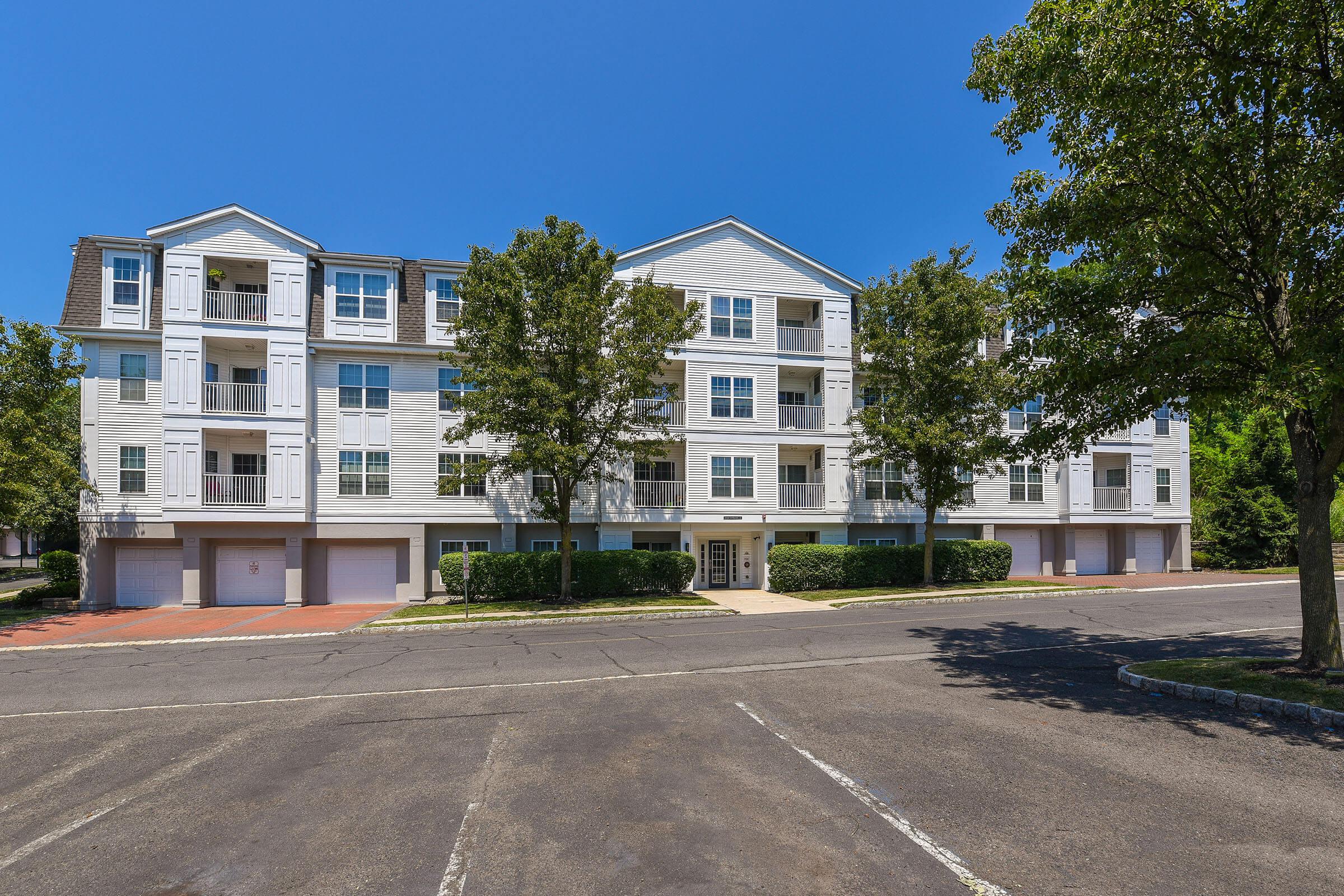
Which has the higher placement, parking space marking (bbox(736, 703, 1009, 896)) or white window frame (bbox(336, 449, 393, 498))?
white window frame (bbox(336, 449, 393, 498))

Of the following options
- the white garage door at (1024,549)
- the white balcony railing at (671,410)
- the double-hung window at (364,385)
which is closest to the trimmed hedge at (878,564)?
the white garage door at (1024,549)

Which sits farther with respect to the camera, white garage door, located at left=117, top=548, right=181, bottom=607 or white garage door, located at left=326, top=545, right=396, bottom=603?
white garage door, located at left=326, top=545, right=396, bottom=603

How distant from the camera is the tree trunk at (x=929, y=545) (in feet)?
84.6

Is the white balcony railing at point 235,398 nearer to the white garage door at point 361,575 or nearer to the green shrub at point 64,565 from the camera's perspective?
the white garage door at point 361,575

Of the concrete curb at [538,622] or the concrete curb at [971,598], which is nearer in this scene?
the concrete curb at [538,622]

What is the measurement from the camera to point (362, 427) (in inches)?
1003

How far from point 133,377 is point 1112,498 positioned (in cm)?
4152

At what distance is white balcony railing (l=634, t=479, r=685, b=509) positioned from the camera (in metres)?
26.6

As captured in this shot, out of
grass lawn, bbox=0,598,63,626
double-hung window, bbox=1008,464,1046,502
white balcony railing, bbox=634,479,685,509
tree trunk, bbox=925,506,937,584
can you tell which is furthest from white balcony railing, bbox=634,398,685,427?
grass lawn, bbox=0,598,63,626

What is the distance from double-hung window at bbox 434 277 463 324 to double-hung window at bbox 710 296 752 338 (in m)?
10.2

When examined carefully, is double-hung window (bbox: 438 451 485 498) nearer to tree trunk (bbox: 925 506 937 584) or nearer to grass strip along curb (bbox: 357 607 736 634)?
grass strip along curb (bbox: 357 607 736 634)

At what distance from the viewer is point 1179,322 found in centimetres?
1105

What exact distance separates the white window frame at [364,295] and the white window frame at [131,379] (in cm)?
688

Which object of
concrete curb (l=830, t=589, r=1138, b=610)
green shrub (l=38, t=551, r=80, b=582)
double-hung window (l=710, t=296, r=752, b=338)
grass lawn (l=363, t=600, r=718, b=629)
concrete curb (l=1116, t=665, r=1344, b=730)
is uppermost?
double-hung window (l=710, t=296, r=752, b=338)
